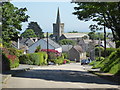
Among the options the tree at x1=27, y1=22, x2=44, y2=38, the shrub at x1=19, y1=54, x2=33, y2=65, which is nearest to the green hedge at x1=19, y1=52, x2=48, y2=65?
the shrub at x1=19, y1=54, x2=33, y2=65

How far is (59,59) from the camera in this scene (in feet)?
277

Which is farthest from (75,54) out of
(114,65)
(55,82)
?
(55,82)

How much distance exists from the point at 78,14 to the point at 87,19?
1.07 metres

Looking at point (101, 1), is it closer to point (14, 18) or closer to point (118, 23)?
point (118, 23)

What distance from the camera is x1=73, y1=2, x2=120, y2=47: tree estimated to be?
940 inches

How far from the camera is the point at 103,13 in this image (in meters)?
27.2

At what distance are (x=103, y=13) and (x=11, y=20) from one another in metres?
13.4

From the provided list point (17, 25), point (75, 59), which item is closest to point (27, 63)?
point (17, 25)

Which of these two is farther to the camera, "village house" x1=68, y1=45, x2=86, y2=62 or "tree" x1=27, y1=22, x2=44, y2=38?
"tree" x1=27, y1=22, x2=44, y2=38

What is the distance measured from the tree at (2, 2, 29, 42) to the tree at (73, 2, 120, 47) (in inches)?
353

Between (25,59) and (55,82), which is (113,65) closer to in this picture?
(55,82)

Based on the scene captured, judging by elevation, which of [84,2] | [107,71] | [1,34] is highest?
[84,2]

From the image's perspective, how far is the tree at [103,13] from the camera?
23.9m

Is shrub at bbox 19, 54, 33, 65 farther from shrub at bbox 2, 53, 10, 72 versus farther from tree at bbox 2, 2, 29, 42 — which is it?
shrub at bbox 2, 53, 10, 72
